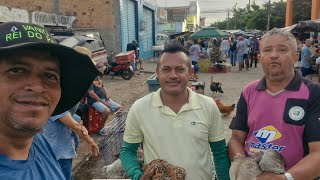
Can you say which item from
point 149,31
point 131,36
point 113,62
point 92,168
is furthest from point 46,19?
point 149,31

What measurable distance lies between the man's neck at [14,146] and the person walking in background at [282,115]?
1.24 meters

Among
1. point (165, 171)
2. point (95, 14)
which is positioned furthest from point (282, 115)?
point (95, 14)

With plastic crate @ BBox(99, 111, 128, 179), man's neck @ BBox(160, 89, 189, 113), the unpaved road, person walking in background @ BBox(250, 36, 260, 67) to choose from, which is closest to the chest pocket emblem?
man's neck @ BBox(160, 89, 189, 113)

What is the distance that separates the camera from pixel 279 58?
2.21 metres

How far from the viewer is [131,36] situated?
22547 millimetres

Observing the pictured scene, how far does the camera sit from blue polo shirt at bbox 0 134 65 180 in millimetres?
1347

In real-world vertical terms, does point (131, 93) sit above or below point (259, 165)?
below

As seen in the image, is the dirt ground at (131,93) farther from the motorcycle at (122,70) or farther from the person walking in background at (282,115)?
the person walking in background at (282,115)

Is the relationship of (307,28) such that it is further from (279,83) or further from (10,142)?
(10,142)

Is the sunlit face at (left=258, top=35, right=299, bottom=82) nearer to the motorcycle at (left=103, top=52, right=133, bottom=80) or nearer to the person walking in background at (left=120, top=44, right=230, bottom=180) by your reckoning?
the person walking in background at (left=120, top=44, right=230, bottom=180)

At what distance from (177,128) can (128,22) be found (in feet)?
65.8

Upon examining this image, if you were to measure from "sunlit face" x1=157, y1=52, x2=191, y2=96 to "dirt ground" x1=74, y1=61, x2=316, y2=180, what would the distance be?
2521 millimetres

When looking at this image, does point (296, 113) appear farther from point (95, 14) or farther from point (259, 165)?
point (95, 14)

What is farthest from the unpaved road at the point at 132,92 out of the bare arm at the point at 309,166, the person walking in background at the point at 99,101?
the bare arm at the point at 309,166
